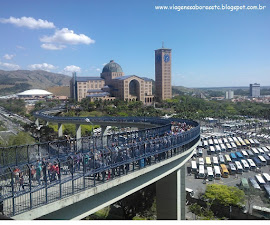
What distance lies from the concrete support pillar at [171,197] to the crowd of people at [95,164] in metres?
4.21

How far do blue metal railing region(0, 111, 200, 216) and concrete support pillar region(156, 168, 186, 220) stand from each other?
105 inches

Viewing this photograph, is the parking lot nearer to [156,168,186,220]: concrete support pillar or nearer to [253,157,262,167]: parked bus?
[253,157,262,167]: parked bus

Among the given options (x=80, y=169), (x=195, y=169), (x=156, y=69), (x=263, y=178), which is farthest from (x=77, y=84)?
(x=80, y=169)

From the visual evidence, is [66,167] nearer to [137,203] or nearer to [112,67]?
[137,203]

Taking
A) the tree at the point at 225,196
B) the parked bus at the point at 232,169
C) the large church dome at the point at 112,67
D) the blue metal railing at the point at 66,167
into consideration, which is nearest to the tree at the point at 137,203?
the tree at the point at 225,196

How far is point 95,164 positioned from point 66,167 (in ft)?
3.69

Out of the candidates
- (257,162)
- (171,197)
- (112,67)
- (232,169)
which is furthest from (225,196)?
(112,67)

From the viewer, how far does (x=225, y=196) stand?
71.4 ft

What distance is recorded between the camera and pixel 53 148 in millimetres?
12102

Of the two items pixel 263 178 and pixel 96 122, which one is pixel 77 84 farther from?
pixel 263 178

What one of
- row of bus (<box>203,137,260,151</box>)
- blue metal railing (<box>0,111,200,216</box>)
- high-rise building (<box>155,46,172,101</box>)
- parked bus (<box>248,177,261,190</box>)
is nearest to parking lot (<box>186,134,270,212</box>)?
parked bus (<box>248,177,261,190</box>)

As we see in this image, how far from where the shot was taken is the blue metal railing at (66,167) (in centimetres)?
766

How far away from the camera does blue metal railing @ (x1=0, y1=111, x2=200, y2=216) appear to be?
302 inches

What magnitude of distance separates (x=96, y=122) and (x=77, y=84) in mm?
51392
